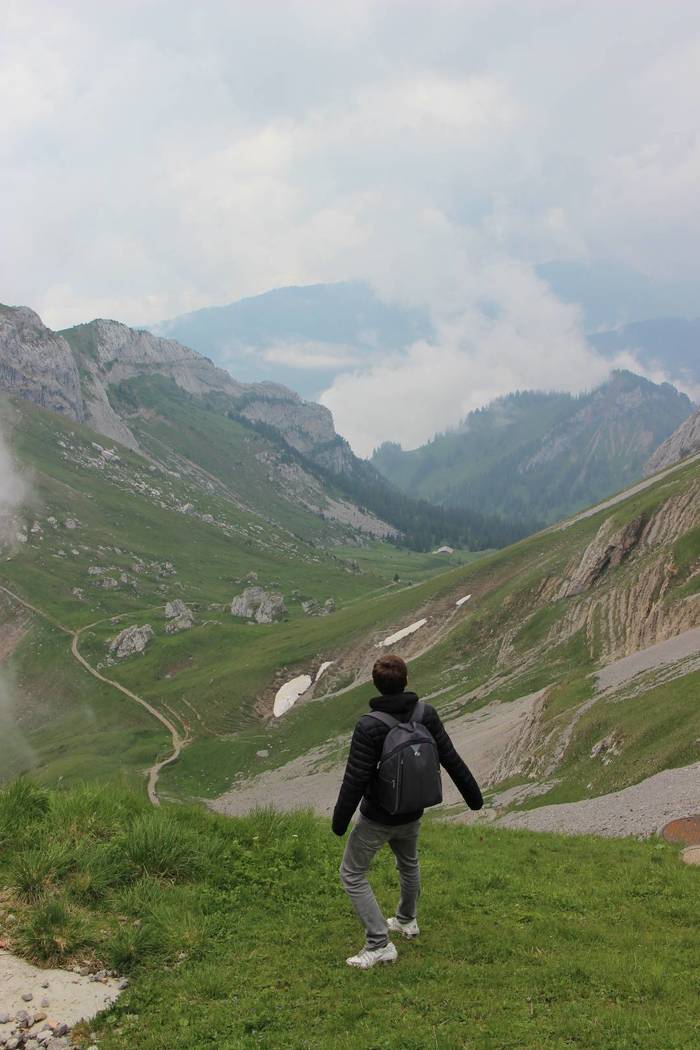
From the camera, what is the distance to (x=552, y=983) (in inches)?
411

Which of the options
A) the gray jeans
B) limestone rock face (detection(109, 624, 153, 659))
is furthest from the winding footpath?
the gray jeans

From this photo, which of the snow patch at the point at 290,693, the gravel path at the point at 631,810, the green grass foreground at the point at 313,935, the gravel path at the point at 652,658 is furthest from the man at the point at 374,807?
the snow patch at the point at 290,693

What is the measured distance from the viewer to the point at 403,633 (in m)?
115

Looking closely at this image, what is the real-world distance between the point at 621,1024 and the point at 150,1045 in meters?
6.09

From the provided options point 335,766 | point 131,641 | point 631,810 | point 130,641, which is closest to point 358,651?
point 335,766

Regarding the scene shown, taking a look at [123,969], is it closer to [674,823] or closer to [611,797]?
[674,823]

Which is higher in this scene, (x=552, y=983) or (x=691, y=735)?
(x=552, y=983)

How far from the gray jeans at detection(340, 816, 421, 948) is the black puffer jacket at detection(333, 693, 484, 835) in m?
0.27

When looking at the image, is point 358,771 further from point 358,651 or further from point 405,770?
point 358,651

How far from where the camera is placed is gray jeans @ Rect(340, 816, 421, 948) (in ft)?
37.1

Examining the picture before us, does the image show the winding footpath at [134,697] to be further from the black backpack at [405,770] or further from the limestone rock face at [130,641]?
the black backpack at [405,770]

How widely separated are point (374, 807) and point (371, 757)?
90 centimetres

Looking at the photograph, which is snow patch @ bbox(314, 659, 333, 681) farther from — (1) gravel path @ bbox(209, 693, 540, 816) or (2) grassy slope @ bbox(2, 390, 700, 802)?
(1) gravel path @ bbox(209, 693, 540, 816)

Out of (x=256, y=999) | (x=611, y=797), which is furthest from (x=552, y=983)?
(x=611, y=797)
